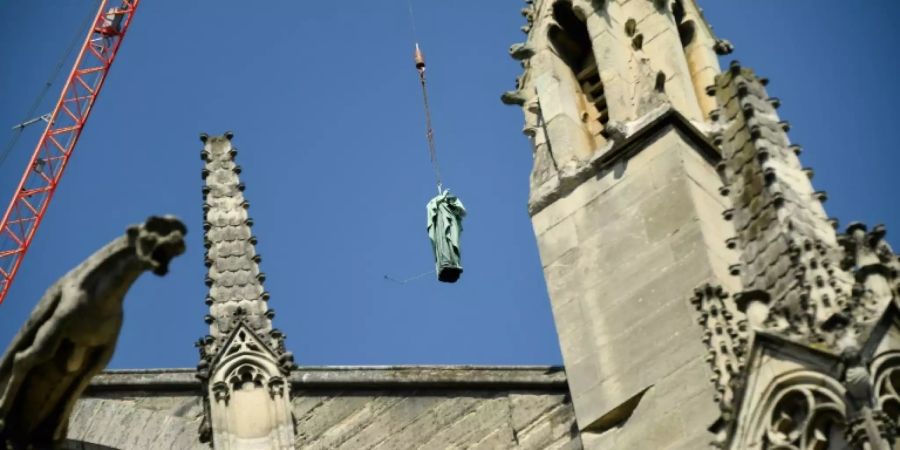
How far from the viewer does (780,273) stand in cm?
2022

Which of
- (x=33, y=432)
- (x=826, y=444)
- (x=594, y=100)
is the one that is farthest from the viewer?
(x=594, y=100)

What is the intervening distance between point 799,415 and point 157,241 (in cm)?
647

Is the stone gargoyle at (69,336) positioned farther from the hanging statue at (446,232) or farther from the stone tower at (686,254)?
the hanging statue at (446,232)

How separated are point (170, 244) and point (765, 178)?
8294mm

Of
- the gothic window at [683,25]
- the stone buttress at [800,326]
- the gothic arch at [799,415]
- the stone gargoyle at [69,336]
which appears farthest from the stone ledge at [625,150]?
the stone gargoyle at [69,336]

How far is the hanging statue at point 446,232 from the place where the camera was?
3009 cm

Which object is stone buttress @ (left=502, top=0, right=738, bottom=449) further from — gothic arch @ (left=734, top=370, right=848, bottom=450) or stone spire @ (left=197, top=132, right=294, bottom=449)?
stone spire @ (left=197, top=132, right=294, bottom=449)

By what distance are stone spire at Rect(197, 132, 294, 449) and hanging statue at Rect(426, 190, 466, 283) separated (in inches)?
263

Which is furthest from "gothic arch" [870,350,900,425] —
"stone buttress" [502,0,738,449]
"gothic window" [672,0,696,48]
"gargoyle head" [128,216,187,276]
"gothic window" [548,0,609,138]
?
"gothic window" [672,0,696,48]

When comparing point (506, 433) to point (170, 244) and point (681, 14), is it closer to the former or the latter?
point (681, 14)

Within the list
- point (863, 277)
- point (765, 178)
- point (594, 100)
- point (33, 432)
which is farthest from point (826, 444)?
point (594, 100)

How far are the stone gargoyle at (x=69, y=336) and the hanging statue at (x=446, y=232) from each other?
15355 millimetres

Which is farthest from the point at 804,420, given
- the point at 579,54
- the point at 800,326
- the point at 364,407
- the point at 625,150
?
the point at 579,54

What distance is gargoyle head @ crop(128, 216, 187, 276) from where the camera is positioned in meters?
13.8
